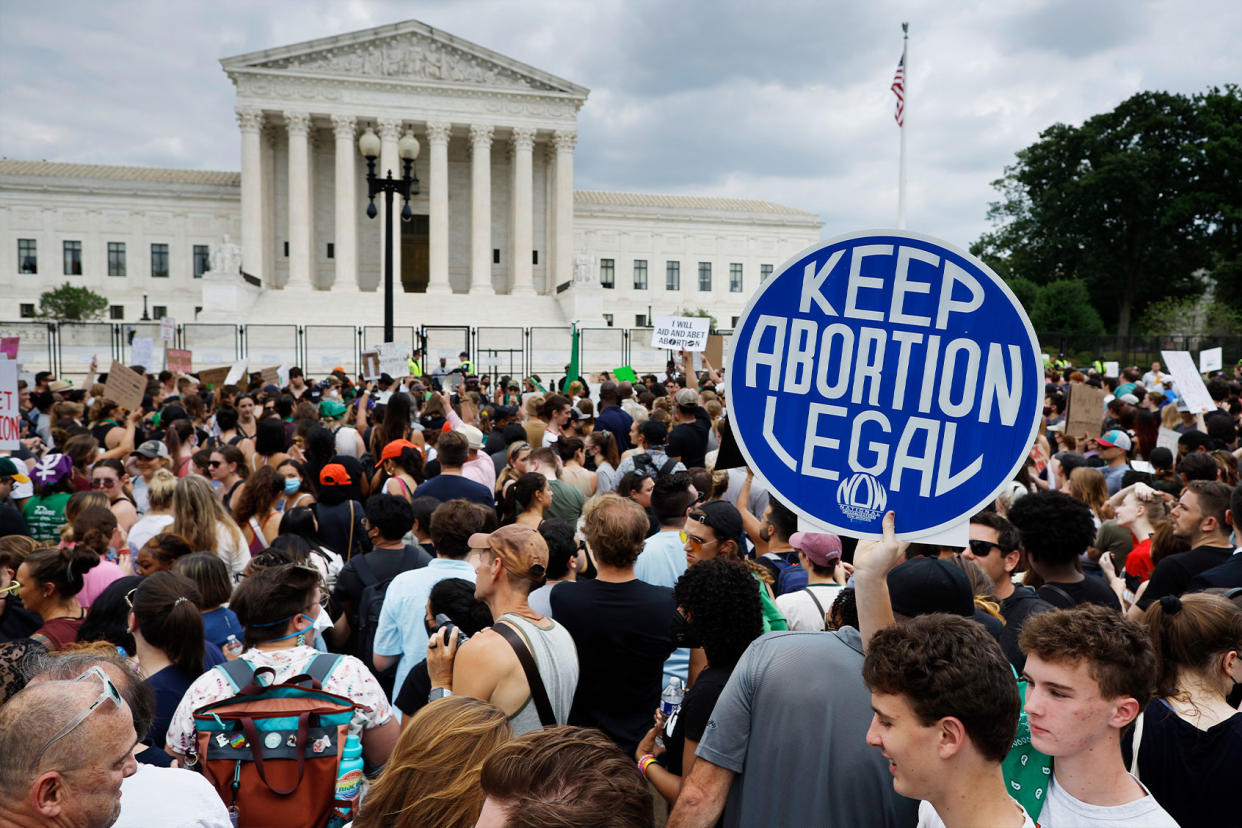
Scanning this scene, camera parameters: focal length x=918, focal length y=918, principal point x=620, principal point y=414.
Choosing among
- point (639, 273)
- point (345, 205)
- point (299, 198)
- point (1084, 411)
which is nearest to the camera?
point (1084, 411)

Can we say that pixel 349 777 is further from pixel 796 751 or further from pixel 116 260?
pixel 116 260

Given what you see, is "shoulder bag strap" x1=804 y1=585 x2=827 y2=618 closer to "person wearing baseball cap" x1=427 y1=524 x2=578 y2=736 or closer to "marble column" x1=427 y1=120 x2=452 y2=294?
"person wearing baseball cap" x1=427 y1=524 x2=578 y2=736

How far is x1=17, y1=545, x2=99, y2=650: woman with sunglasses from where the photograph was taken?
4238mm

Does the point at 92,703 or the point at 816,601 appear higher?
the point at 92,703

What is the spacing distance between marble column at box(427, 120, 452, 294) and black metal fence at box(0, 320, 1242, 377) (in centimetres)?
1039

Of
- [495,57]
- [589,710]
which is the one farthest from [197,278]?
[589,710]

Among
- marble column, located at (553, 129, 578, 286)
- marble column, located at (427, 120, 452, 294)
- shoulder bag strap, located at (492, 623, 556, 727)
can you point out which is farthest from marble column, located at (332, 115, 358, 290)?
shoulder bag strap, located at (492, 623, 556, 727)

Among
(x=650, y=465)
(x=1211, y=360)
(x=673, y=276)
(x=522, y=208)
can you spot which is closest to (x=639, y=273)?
(x=673, y=276)

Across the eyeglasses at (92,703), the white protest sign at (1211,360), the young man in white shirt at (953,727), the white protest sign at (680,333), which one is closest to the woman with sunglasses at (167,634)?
the eyeglasses at (92,703)

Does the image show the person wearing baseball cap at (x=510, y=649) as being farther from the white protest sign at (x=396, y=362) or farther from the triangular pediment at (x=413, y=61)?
the triangular pediment at (x=413, y=61)

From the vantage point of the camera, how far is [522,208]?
183 ft

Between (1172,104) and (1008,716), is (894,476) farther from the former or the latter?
(1172,104)

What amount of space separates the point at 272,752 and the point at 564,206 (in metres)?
56.3

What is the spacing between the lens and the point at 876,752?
250cm
